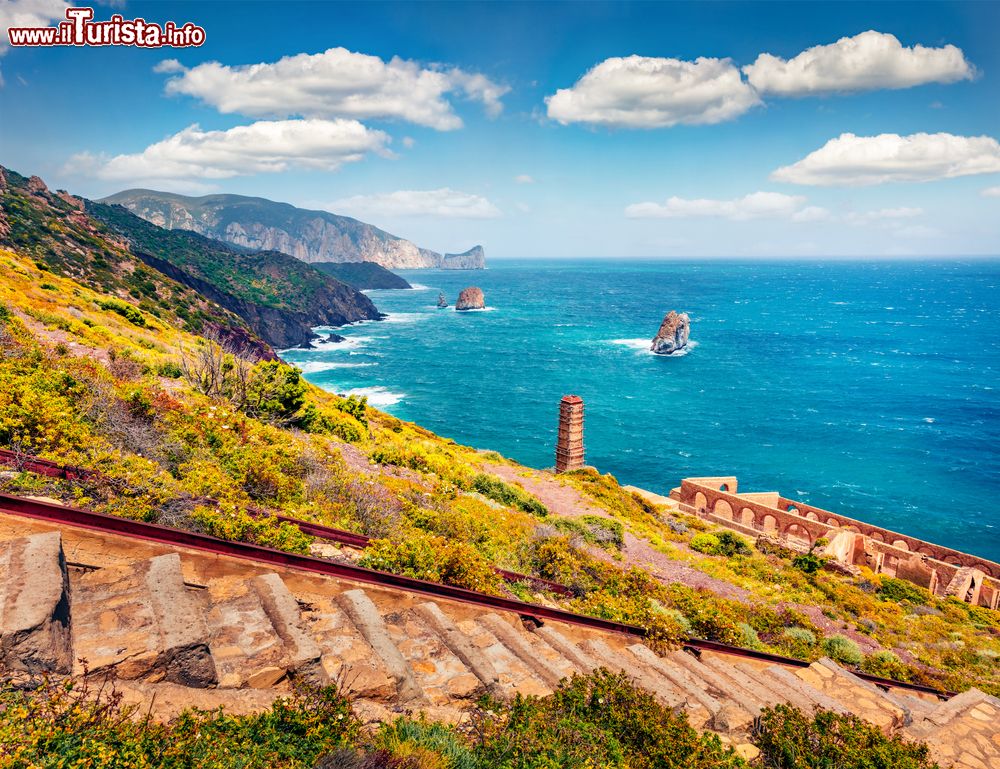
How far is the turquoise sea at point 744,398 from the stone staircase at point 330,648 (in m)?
42.8

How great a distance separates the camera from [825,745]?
5941 mm

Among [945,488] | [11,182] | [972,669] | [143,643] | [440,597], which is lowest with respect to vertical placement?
[945,488]

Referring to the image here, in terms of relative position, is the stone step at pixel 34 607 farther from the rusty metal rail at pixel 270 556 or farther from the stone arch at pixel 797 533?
the stone arch at pixel 797 533

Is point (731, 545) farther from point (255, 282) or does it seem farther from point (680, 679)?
point (255, 282)

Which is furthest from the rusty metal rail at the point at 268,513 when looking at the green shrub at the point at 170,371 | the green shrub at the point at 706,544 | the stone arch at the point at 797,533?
the stone arch at the point at 797,533

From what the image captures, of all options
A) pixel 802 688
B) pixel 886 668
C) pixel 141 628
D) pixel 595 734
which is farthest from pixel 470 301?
pixel 141 628

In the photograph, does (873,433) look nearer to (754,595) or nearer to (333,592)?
(754,595)

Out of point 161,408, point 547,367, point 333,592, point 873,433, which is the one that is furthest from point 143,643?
point 547,367

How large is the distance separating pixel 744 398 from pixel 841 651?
66953mm

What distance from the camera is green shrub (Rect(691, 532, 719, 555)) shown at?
25.2 meters

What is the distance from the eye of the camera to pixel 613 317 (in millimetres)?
147625

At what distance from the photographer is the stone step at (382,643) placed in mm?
5098

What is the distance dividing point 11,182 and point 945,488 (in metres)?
114

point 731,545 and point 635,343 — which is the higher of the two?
point 635,343
